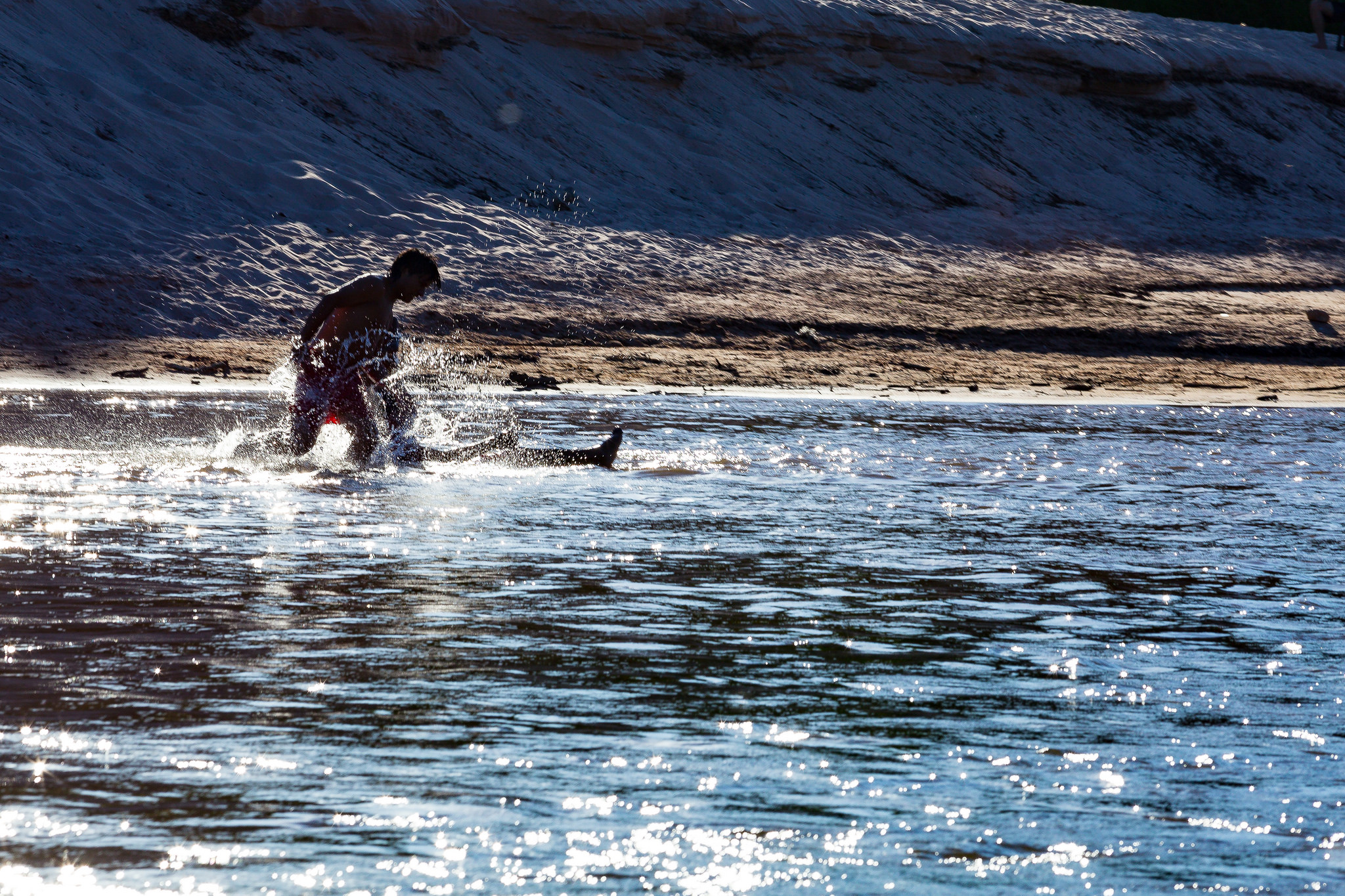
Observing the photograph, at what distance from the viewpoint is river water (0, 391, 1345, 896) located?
338 centimetres

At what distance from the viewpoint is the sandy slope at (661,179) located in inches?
749

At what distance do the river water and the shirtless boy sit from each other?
47 centimetres

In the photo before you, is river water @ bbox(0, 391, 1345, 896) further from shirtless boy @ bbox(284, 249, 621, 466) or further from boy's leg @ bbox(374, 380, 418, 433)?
boy's leg @ bbox(374, 380, 418, 433)

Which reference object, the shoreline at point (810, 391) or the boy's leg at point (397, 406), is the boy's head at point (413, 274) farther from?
the shoreline at point (810, 391)

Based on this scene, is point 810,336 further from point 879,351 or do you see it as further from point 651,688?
point 651,688

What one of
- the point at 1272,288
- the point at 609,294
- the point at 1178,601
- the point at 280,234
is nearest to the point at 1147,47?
the point at 1272,288

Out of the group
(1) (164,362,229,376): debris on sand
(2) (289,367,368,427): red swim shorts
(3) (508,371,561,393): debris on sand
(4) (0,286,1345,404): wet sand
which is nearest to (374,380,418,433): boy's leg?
(2) (289,367,368,427): red swim shorts

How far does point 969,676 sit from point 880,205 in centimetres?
2235

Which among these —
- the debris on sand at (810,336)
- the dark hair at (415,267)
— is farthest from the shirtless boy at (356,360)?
the debris on sand at (810,336)

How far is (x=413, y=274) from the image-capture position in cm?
938

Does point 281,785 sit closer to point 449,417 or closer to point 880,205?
point 449,417

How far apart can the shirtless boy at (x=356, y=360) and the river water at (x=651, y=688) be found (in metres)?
0.47

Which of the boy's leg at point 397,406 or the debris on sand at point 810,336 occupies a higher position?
the boy's leg at point 397,406

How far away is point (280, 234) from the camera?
65.1 ft
